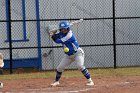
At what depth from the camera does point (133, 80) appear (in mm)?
13992

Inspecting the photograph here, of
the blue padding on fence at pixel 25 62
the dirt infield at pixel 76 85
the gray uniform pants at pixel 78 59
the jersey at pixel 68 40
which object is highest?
the jersey at pixel 68 40

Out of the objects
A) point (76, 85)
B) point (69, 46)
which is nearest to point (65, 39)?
point (69, 46)

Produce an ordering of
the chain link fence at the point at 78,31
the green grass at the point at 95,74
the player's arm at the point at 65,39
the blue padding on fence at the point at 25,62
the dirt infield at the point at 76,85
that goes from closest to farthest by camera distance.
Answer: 1. the dirt infield at the point at 76,85
2. the player's arm at the point at 65,39
3. the green grass at the point at 95,74
4. the chain link fence at the point at 78,31
5. the blue padding on fence at the point at 25,62

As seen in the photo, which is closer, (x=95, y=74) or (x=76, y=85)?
(x=76, y=85)

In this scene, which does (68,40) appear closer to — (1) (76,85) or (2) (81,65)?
(2) (81,65)

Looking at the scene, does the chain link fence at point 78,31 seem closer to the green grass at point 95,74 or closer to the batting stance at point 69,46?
the green grass at point 95,74

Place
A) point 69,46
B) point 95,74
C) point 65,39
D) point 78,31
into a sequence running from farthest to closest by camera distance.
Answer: point 78,31, point 95,74, point 69,46, point 65,39

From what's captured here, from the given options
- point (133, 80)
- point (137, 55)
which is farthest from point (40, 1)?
point (133, 80)

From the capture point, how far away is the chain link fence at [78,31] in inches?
703

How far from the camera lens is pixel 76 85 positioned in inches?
522

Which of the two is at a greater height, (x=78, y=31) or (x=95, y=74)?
(x=78, y=31)

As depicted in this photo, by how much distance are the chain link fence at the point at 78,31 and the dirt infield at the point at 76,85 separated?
10.0ft

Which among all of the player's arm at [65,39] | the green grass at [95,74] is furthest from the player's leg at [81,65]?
the green grass at [95,74]

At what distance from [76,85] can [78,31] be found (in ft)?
17.6
